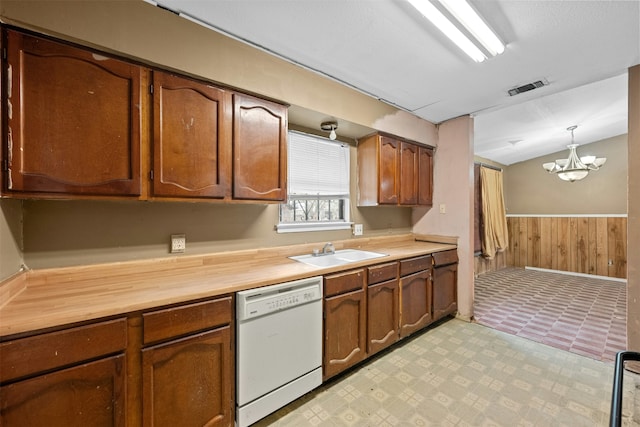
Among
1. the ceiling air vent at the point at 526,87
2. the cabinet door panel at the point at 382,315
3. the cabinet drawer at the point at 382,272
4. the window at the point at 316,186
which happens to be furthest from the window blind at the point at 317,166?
the ceiling air vent at the point at 526,87

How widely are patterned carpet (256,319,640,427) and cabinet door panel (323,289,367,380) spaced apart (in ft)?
0.51

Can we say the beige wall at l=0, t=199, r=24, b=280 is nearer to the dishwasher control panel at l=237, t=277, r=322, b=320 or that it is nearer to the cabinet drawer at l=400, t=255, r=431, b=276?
the dishwasher control panel at l=237, t=277, r=322, b=320

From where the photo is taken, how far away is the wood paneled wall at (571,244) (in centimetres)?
477

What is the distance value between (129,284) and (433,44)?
2.38 metres

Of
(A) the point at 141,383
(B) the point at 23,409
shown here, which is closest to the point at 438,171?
(A) the point at 141,383

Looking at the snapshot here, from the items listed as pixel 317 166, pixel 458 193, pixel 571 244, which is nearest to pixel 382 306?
pixel 317 166

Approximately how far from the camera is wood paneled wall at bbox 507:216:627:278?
4.77 metres

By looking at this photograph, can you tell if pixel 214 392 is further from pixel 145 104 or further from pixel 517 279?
pixel 517 279

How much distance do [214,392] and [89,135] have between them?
1.47 metres

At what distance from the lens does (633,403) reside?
1.71 meters

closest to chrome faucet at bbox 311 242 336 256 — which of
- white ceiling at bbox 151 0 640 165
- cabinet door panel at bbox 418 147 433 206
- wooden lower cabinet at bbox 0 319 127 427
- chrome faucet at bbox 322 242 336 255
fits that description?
chrome faucet at bbox 322 242 336 255

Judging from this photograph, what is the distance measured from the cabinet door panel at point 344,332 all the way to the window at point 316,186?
31.7 inches

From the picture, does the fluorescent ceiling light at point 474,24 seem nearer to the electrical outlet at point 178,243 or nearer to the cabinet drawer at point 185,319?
the cabinet drawer at point 185,319

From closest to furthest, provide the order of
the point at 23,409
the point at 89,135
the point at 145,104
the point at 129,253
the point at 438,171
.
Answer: the point at 23,409 < the point at 89,135 < the point at 145,104 < the point at 129,253 < the point at 438,171
